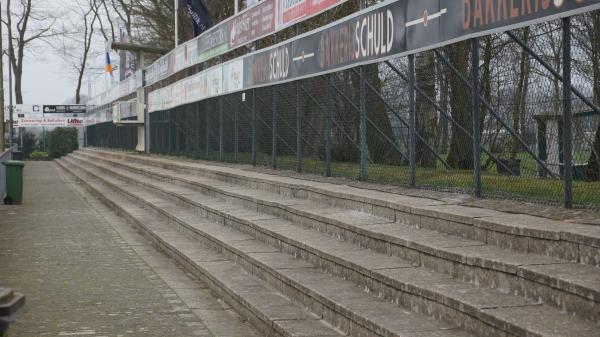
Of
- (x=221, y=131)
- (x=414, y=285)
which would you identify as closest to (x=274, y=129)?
(x=221, y=131)

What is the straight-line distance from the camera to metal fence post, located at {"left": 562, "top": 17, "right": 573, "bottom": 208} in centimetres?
709

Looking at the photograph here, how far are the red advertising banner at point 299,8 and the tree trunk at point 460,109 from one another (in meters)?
3.02

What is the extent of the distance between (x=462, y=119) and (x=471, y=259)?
12.1 ft

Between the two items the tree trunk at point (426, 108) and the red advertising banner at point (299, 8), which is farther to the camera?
the red advertising banner at point (299, 8)

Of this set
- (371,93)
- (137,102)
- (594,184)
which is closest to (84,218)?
(371,93)

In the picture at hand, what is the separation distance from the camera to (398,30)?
1016cm

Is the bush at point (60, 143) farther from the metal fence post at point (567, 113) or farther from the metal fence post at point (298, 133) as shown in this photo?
the metal fence post at point (567, 113)

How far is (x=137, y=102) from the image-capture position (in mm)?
33906

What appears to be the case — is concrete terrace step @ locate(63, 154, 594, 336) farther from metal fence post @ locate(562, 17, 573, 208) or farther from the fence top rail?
the fence top rail

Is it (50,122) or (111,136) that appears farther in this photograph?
(50,122)

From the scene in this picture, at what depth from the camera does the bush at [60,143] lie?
63250mm

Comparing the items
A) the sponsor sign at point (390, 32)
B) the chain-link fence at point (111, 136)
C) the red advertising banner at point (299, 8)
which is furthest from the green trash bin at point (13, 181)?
the chain-link fence at point (111, 136)

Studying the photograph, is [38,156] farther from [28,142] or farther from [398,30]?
[398,30]

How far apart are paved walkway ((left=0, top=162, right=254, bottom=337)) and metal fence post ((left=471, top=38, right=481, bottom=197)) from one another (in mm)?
2997
